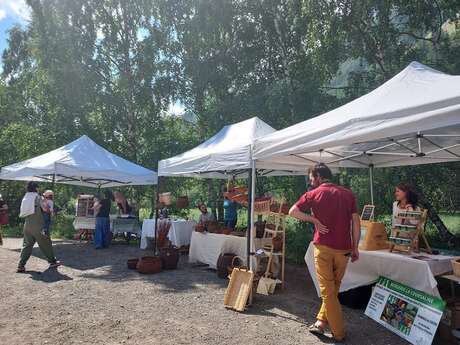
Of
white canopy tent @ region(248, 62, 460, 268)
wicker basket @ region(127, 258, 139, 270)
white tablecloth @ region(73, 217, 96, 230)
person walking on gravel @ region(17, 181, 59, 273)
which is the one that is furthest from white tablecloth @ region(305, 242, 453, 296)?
white tablecloth @ region(73, 217, 96, 230)

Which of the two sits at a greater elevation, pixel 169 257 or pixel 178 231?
pixel 178 231

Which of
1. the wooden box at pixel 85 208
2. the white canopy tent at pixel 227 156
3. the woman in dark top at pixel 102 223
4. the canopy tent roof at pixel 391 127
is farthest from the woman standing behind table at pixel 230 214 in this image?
the wooden box at pixel 85 208

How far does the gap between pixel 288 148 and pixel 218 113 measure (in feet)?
29.3

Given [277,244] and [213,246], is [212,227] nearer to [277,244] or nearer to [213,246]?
[213,246]

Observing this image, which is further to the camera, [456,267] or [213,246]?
[213,246]

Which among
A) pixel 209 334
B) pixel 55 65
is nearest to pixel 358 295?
pixel 209 334

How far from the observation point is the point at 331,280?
3.87 metres

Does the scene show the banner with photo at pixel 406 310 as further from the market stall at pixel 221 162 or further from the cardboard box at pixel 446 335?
the market stall at pixel 221 162

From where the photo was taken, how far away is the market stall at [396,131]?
133 inches

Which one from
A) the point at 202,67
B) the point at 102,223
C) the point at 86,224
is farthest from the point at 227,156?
the point at 202,67

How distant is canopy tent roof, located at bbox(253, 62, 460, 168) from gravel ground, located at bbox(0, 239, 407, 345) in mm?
1910

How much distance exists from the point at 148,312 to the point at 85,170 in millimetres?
4987

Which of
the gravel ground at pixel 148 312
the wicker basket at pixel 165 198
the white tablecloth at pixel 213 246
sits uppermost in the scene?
the wicker basket at pixel 165 198

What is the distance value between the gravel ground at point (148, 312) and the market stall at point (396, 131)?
67cm
